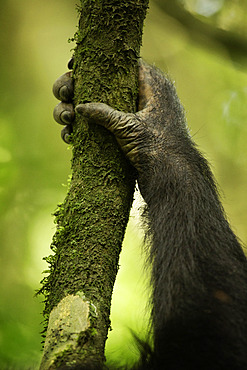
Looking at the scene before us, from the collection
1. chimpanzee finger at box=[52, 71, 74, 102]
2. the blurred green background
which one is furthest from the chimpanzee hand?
the blurred green background

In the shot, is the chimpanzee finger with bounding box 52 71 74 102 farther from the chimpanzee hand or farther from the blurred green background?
the blurred green background

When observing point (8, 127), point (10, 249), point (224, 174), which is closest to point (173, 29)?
point (224, 174)

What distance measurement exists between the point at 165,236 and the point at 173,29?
160 inches

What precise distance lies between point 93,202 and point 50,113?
11.4ft

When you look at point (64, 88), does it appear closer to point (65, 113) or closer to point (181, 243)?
point (65, 113)

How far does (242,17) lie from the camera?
205 inches

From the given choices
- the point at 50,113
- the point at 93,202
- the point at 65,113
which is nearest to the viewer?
the point at 93,202

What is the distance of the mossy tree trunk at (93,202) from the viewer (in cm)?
172

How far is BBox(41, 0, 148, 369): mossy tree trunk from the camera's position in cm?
172

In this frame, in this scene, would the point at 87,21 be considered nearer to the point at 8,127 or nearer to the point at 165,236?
the point at 165,236

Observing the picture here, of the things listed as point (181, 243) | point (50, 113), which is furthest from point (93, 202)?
point (50, 113)

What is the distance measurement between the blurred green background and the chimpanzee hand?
2028 mm

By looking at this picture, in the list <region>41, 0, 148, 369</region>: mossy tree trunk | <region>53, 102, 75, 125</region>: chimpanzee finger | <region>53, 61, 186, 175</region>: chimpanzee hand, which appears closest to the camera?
<region>41, 0, 148, 369</region>: mossy tree trunk

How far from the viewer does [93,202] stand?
200 centimetres
